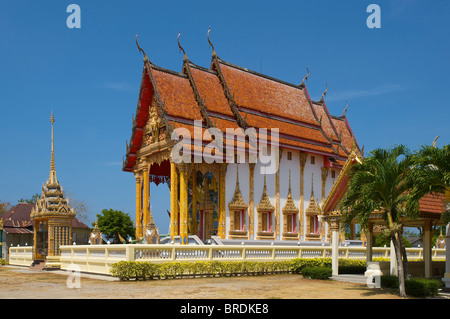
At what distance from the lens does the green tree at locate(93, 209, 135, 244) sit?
44438mm

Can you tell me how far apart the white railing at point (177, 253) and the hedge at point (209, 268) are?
0.43m

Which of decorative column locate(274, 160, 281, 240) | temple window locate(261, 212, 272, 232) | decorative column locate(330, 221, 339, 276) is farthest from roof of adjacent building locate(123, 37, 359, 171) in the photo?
decorative column locate(330, 221, 339, 276)

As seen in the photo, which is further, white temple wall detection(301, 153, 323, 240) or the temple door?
white temple wall detection(301, 153, 323, 240)

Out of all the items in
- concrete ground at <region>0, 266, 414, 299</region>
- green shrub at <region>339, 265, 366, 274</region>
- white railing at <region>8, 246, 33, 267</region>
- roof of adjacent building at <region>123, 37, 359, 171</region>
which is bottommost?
white railing at <region>8, 246, 33, 267</region>

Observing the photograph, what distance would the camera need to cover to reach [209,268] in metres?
18.2

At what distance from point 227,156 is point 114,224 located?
72.6 feet

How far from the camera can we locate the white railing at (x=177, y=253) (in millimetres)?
17359

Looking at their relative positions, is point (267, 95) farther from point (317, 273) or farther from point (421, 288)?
point (421, 288)

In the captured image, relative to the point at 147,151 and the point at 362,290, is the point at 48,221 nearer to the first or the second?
the point at 147,151

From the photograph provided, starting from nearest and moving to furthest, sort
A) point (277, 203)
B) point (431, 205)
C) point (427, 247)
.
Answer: point (431, 205), point (427, 247), point (277, 203)

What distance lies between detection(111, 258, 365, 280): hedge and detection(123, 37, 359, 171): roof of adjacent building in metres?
7.82

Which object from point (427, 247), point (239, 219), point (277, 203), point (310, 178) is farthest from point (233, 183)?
point (427, 247)

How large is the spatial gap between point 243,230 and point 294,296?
1394cm

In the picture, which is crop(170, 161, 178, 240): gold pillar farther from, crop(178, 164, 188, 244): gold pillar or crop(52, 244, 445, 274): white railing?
crop(52, 244, 445, 274): white railing
